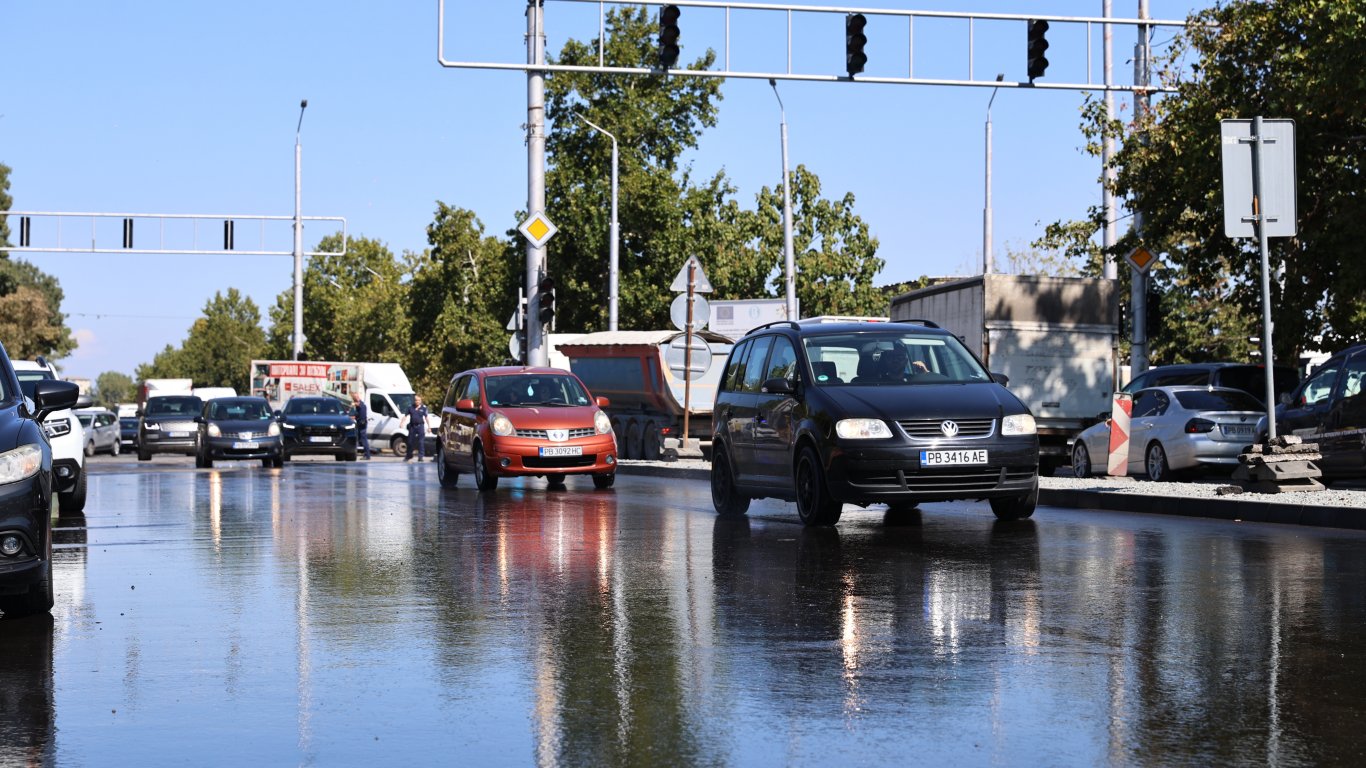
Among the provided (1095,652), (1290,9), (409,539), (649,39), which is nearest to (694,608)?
(1095,652)

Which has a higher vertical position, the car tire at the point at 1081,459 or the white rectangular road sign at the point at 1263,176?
the white rectangular road sign at the point at 1263,176

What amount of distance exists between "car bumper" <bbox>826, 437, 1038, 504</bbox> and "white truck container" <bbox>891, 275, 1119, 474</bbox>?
15.4 m

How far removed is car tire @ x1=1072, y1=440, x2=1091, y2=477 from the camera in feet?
86.6

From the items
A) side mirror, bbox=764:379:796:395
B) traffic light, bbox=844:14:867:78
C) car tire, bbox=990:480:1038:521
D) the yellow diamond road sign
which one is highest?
traffic light, bbox=844:14:867:78

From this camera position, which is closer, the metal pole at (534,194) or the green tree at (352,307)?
the metal pole at (534,194)

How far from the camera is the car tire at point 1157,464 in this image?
2444cm

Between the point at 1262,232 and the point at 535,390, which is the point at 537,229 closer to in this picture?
the point at 535,390

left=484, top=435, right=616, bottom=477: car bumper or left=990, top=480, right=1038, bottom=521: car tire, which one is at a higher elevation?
left=484, top=435, right=616, bottom=477: car bumper

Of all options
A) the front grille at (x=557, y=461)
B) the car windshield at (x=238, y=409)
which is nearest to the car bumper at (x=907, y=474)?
the front grille at (x=557, y=461)

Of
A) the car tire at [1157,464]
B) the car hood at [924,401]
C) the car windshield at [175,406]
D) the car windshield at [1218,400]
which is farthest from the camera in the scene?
the car windshield at [175,406]

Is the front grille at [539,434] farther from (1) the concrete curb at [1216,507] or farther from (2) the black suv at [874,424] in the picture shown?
(1) the concrete curb at [1216,507]

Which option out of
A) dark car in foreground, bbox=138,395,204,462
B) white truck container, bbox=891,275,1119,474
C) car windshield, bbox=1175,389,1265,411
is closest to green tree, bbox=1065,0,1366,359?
white truck container, bbox=891,275,1119,474

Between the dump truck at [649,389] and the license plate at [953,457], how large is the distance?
21823 mm

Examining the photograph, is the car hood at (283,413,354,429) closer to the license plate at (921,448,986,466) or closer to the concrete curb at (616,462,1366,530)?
the concrete curb at (616,462,1366,530)
